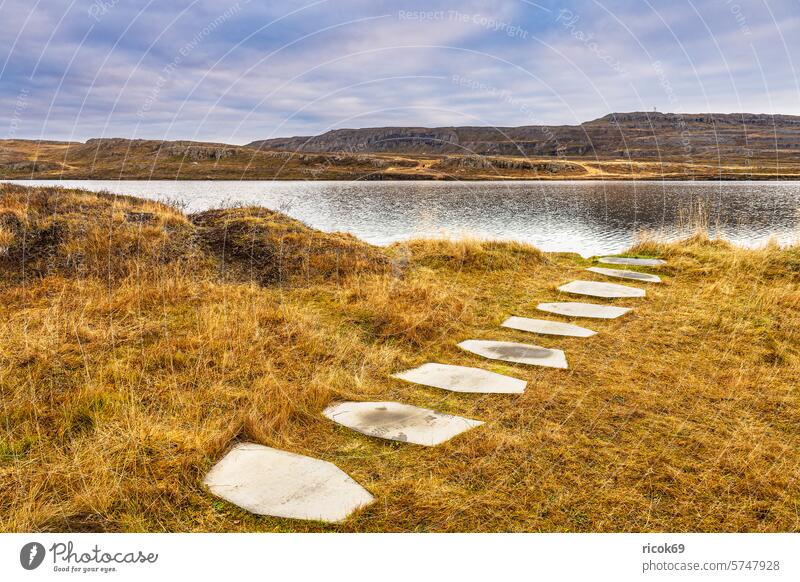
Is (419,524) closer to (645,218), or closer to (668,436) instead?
(668,436)

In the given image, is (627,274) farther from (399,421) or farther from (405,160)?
(405,160)

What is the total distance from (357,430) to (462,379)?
131 cm

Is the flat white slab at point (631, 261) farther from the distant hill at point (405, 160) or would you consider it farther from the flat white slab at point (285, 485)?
the distant hill at point (405, 160)

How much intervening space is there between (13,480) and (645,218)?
2961 cm

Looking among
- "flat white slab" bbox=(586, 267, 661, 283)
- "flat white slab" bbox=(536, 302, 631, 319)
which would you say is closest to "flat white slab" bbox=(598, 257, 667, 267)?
"flat white slab" bbox=(586, 267, 661, 283)

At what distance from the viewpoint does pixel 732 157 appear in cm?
10619

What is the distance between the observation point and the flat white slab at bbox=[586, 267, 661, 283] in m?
8.60

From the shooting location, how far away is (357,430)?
360 centimetres

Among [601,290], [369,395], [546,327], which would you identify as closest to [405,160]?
[601,290]

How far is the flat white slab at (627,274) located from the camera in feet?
28.2

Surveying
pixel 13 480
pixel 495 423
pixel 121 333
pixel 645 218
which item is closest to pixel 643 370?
pixel 495 423

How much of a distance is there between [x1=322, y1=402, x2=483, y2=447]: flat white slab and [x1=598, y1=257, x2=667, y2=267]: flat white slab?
768cm

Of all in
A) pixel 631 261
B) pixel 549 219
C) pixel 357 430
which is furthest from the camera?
pixel 549 219

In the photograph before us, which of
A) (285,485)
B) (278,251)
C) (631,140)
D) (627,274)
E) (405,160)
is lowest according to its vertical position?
(285,485)
